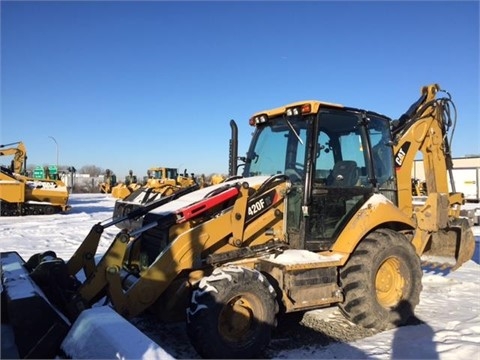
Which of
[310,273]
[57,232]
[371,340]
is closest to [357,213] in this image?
[310,273]

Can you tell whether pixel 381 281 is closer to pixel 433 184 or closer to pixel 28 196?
pixel 433 184

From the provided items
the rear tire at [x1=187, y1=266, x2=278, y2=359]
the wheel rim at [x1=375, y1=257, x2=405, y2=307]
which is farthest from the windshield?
the rear tire at [x1=187, y1=266, x2=278, y2=359]

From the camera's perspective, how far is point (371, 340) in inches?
202

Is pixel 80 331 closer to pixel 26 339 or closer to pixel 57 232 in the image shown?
pixel 26 339

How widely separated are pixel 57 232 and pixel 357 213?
1131cm

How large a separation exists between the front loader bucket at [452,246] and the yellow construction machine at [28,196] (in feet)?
56.1

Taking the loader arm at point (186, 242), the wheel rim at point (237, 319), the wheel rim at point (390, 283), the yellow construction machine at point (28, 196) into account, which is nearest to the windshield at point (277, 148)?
the loader arm at point (186, 242)

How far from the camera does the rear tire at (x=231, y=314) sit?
165 inches

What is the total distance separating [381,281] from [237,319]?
2255mm

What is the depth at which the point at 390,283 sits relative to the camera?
5922 millimetres

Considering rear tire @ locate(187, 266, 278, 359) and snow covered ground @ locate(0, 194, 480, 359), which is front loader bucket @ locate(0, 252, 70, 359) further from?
snow covered ground @ locate(0, 194, 480, 359)

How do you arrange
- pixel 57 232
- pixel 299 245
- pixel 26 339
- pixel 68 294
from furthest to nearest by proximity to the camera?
1. pixel 57 232
2. pixel 299 245
3. pixel 68 294
4. pixel 26 339

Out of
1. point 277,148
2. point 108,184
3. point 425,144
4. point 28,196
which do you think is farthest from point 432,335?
point 108,184

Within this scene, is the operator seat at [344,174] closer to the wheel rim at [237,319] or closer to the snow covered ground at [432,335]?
the snow covered ground at [432,335]
